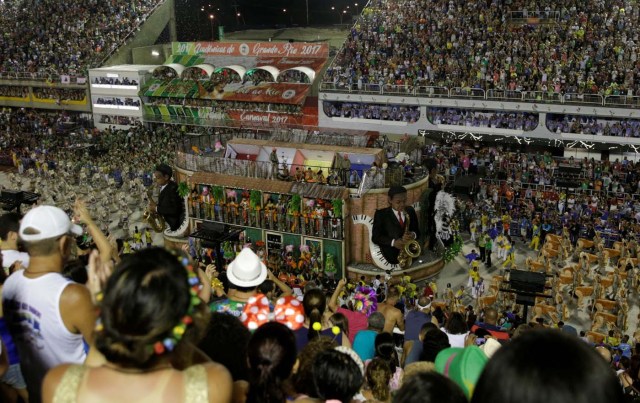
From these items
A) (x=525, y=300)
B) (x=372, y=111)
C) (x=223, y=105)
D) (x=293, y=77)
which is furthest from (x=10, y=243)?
(x=293, y=77)

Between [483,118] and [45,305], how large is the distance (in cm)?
3157

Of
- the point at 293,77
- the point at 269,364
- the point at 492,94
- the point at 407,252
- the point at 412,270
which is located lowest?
the point at 412,270

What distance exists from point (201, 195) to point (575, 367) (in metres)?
21.5

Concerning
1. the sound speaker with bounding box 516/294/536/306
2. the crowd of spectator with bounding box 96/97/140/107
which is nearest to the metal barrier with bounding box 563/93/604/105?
the sound speaker with bounding box 516/294/536/306

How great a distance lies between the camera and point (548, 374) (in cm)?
254

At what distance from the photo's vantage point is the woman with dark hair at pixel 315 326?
661cm

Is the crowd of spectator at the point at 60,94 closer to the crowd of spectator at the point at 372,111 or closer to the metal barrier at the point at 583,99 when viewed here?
the crowd of spectator at the point at 372,111

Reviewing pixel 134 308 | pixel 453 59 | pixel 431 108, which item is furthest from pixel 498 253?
pixel 134 308

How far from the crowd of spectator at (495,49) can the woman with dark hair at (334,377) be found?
99.2ft

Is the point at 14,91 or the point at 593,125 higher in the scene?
the point at 14,91

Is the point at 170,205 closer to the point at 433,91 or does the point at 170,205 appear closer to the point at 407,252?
the point at 407,252

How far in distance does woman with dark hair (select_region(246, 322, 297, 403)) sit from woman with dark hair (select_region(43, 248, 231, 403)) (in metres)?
0.77

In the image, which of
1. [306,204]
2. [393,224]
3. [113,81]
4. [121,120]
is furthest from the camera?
[113,81]

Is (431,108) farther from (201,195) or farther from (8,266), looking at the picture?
(8,266)
